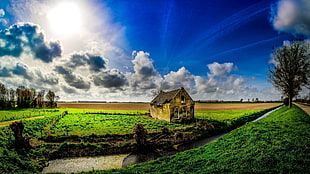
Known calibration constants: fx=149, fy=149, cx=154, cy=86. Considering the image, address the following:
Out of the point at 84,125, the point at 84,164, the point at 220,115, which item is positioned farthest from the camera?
the point at 220,115

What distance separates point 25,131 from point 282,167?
26046 mm

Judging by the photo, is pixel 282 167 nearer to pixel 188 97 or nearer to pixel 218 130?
pixel 218 130

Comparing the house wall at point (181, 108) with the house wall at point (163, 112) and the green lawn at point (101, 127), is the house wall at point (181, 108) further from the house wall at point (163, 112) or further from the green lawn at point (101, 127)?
the green lawn at point (101, 127)

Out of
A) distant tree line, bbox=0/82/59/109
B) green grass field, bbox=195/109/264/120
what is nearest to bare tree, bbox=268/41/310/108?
green grass field, bbox=195/109/264/120

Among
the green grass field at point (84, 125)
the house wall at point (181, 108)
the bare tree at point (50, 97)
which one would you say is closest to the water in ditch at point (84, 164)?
the green grass field at point (84, 125)

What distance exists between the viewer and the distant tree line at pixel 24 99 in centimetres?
5966

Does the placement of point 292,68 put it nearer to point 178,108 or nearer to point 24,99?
point 178,108

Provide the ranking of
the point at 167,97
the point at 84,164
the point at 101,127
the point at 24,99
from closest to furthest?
the point at 84,164 < the point at 101,127 < the point at 167,97 < the point at 24,99

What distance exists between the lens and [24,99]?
68188 millimetres

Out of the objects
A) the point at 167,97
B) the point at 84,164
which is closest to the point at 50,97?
the point at 167,97

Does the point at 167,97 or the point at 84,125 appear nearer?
the point at 84,125

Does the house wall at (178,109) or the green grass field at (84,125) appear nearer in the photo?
the green grass field at (84,125)

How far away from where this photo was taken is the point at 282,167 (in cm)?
663

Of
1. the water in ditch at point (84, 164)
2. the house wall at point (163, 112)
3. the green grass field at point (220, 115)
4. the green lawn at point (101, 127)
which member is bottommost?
the water in ditch at point (84, 164)
